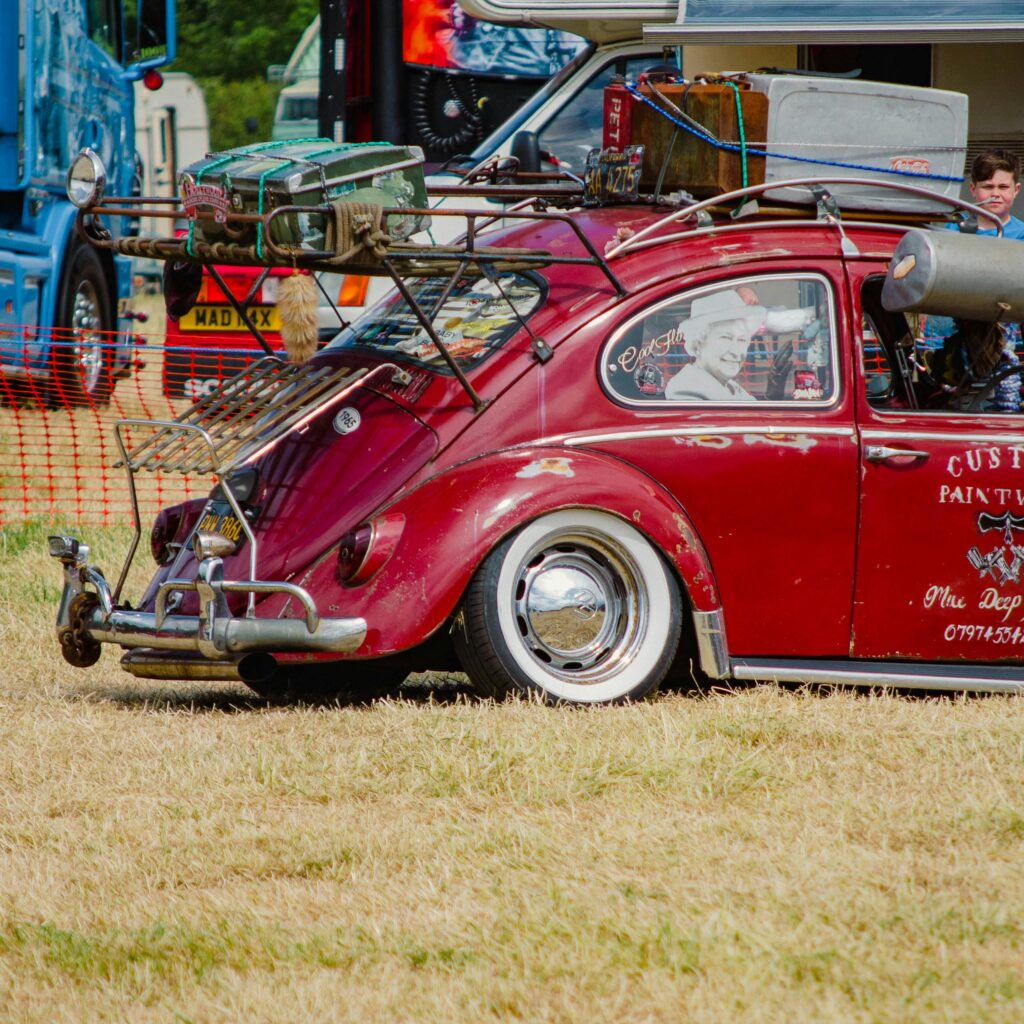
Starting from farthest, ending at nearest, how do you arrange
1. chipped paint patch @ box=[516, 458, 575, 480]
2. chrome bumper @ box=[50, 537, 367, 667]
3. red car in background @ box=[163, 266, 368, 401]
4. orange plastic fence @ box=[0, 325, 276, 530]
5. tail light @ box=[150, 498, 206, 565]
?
red car in background @ box=[163, 266, 368, 401] < orange plastic fence @ box=[0, 325, 276, 530] < tail light @ box=[150, 498, 206, 565] < chipped paint patch @ box=[516, 458, 575, 480] < chrome bumper @ box=[50, 537, 367, 667]

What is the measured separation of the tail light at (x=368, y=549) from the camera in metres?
5.59

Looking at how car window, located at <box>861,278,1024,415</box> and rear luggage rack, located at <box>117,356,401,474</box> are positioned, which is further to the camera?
car window, located at <box>861,278,1024,415</box>

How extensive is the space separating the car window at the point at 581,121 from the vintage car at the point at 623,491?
4.89 metres

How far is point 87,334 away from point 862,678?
32.4 ft

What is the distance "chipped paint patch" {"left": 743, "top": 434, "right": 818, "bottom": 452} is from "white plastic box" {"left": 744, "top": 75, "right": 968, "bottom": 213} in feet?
3.12

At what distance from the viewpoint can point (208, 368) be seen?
1300 cm

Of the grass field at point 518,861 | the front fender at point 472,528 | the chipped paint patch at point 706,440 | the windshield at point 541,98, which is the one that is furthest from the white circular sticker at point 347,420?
the windshield at point 541,98

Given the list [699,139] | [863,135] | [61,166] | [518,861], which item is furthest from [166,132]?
[518,861]

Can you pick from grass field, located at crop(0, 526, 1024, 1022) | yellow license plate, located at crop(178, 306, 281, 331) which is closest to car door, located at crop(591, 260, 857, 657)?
grass field, located at crop(0, 526, 1024, 1022)

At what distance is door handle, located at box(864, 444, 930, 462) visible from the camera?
5.92 metres

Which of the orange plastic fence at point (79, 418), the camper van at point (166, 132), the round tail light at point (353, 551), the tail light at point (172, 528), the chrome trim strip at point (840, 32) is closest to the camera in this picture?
the round tail light at point (353, 551)

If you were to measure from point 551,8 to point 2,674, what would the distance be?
4888 mm

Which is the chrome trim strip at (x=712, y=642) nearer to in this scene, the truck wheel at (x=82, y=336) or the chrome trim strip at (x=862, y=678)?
the chrome trim strip at (x=862, y=678)

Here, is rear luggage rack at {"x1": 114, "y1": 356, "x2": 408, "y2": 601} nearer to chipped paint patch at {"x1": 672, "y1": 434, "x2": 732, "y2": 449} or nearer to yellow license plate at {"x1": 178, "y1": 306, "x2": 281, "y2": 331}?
chipped paint patch at {"x1": 672, "y1": 434, "x2": 732, "y2": 449}
